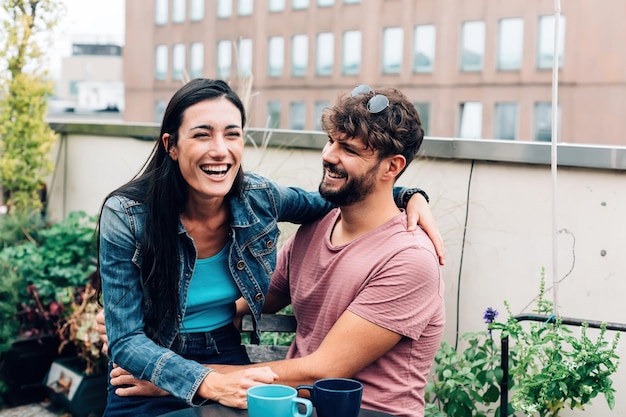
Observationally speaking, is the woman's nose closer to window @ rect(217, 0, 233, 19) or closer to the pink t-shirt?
the pink t-shirt

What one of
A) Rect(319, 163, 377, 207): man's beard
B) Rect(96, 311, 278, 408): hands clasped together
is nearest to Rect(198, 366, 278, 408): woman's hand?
Rect(96, 311, 278, 408): hands clasped together

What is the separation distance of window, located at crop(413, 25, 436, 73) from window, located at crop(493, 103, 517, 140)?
308cm

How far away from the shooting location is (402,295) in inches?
80.7

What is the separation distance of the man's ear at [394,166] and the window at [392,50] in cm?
3066

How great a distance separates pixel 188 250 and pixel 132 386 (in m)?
0.40

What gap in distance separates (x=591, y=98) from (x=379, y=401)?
28.8 metres

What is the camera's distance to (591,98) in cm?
2889

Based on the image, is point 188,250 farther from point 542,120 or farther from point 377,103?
point 542,120

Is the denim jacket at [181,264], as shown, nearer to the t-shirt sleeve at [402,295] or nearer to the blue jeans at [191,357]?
the blue jeans at [191,357]

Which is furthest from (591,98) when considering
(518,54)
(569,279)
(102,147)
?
(569,279)

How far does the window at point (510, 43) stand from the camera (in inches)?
1178

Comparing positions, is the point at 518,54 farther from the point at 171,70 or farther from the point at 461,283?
the point at 461,283

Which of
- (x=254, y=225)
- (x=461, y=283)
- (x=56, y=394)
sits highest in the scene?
(x=254, y=225)

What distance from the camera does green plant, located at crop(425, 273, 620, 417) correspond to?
2.18 metres
